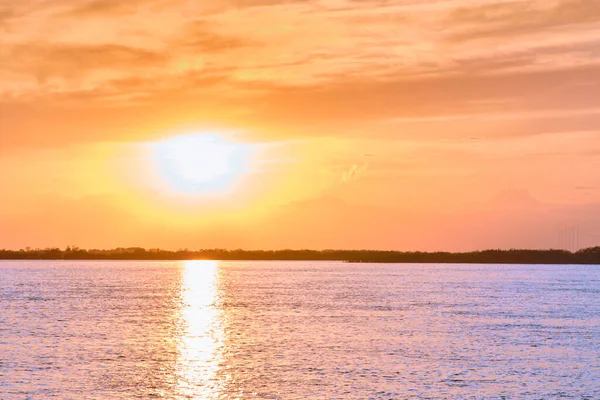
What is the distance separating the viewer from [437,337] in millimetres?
74375

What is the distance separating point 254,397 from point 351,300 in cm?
8392

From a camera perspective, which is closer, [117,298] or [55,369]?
[55,369]

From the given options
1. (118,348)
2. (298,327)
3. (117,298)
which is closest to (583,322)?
(298,327)

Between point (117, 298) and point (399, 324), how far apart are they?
220 ft

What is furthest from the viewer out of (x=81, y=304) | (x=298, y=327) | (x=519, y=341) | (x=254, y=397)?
(x=81, y=304)

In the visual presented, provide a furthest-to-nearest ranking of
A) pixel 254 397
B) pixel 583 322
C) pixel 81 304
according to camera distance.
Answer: pixel 81 304 < pixel 583 322 < pixel 254 397

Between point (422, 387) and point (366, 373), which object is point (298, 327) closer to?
point (366, 373)

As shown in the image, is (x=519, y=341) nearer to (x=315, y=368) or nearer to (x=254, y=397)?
(x=315, y=368)

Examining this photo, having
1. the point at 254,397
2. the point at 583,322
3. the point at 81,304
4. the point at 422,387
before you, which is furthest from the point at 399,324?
the point at 81,304

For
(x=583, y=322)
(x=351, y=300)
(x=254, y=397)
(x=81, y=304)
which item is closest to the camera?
(x=254, y=397)

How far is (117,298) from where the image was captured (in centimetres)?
13738

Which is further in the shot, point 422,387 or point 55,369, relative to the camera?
point 55,369

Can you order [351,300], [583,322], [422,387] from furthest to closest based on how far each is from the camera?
[351,300]
[583,322]
[422,387]

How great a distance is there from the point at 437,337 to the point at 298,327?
15309 millimetres
